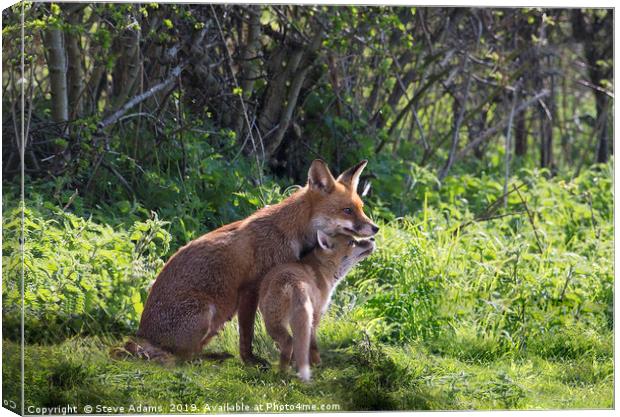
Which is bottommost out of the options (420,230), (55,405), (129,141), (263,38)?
(55,405)

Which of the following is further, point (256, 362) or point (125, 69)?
point (125, 69)

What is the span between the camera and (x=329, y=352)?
6367mm

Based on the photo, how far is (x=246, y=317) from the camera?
6.23 meters

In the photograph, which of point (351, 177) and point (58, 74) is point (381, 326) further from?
point (58, 74)

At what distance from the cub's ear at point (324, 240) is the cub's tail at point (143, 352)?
1080mm

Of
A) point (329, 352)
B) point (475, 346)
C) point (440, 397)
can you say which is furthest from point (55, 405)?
point (475, 346)

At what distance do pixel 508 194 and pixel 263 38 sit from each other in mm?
2780

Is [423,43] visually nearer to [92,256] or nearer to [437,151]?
[437,151]

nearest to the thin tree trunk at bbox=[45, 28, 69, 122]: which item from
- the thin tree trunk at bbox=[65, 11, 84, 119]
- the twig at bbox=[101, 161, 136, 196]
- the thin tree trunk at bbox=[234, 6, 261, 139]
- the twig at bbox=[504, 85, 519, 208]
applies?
the thin tree trunk at bbox=[65, 11, 84, 119]

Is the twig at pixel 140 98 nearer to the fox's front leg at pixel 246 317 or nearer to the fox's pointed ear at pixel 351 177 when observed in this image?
the fox's pointed ear at pixel 351 177

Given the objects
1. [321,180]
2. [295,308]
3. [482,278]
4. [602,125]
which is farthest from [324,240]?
[602,125]

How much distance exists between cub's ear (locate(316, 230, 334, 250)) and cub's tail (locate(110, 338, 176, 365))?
1.08 metres

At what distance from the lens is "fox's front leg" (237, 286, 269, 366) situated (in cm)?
623

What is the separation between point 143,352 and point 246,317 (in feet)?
1.94
